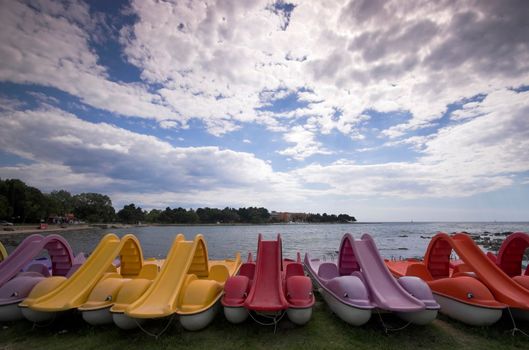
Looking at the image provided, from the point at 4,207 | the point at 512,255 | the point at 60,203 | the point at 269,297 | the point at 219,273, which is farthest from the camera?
the point at 60,203

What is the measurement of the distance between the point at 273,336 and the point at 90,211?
12568cm

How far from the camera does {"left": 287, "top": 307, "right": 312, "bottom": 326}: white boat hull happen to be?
744cm

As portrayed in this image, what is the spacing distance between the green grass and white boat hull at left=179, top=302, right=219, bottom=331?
162 mm

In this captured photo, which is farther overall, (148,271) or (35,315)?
→ (148,271)

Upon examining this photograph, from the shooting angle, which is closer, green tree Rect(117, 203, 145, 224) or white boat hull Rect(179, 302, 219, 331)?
white boat hull Rect(179, 302, 219, 331)

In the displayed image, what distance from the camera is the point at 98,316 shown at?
24.3ft

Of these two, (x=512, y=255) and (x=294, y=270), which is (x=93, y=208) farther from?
(x=512, y=255)

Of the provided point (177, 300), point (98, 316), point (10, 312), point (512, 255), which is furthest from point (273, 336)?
point (512, 255)

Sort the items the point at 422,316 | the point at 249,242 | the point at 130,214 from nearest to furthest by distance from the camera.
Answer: the point at 422,316
the point at 249,242
the point at 130,214

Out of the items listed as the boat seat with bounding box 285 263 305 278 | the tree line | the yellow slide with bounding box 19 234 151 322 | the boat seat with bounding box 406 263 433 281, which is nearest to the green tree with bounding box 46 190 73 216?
the tree line

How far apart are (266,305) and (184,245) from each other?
363 centimetres

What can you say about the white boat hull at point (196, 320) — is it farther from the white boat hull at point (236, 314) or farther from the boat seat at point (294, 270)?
the boat seat at point (294, 270)

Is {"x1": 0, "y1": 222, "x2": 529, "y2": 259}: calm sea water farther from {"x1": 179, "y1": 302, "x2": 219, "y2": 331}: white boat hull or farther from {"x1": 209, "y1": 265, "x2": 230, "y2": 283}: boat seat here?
{"x1": 179, "y1": 302, "x2": 219, "y2": 331}: white boat hull

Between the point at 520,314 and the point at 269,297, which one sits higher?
the point at 269,297
